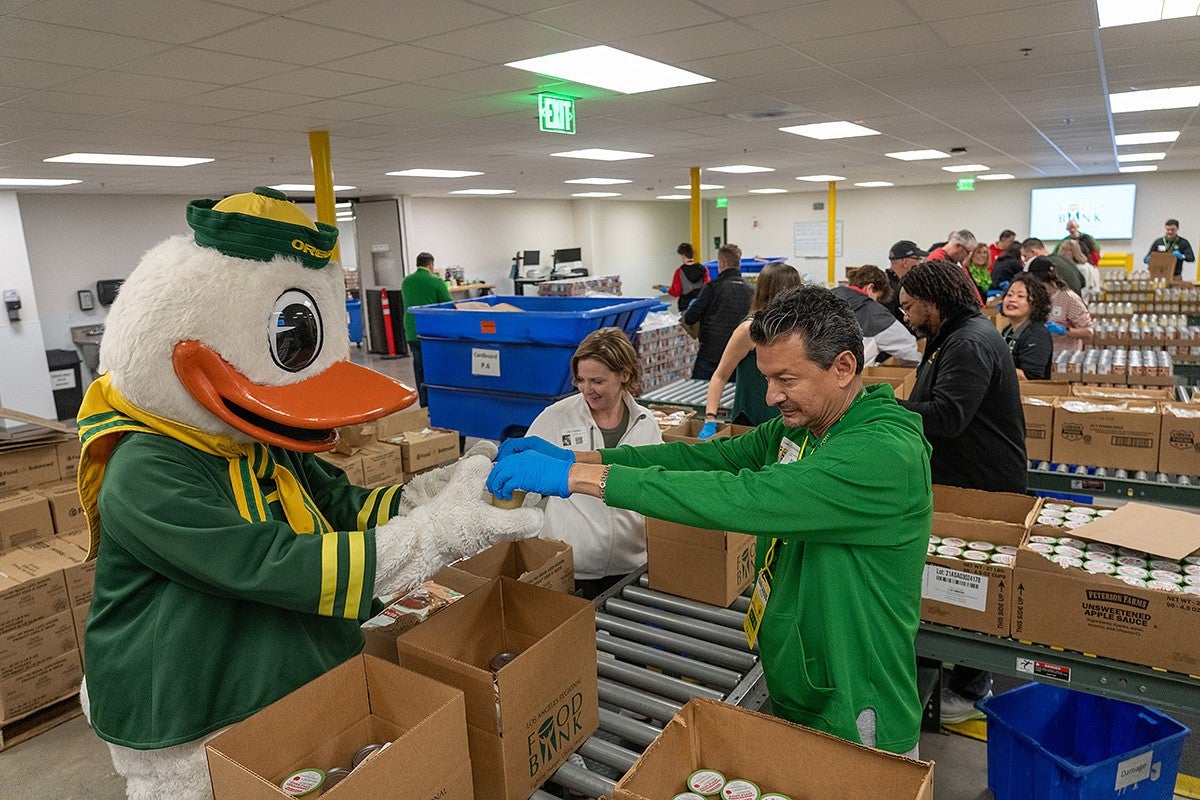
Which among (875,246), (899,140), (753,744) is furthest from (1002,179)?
(753,744)

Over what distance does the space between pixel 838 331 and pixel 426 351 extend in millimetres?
5528

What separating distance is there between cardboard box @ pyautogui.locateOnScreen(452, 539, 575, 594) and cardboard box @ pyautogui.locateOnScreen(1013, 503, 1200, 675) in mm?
1271

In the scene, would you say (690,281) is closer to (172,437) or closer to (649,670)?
(649,670)

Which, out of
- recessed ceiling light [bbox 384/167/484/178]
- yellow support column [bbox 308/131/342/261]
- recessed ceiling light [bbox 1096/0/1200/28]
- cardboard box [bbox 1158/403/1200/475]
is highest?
recessed ceiling light [bbox 384/167/484/178]

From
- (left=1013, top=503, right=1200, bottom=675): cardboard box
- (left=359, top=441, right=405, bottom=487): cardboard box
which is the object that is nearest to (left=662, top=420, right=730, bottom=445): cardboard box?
(left=1013, top=503, right=1200, bottom=675): cardboard box

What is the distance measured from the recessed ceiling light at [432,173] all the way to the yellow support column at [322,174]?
3610mm

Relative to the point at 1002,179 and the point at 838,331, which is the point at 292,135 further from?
the point at 1002,179

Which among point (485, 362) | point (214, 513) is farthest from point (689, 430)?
point (485, 362)

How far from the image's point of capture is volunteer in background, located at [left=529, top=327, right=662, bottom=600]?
103 inches

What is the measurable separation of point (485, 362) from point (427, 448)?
0.87 m

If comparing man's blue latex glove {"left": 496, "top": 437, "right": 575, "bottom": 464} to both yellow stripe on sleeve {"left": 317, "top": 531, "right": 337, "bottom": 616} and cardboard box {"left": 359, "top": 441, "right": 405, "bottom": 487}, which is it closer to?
yellow stripe on sleeve {"left": 317, "top": 531, "right": 337, "bottom": 616}

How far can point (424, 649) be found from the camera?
142 centimetres

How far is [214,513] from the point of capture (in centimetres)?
141

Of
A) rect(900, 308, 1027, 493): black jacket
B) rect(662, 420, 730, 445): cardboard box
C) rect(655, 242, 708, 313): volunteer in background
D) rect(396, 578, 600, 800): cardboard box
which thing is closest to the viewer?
rect(396, 578, 600, 800): cardboard box
